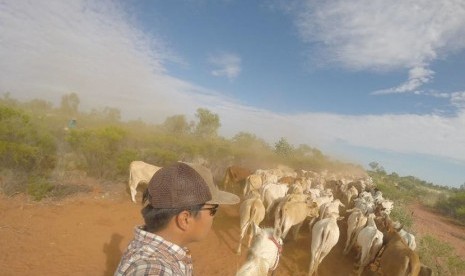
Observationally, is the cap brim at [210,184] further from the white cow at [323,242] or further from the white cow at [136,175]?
the white cow at [136,175]

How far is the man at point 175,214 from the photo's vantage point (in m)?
1.87

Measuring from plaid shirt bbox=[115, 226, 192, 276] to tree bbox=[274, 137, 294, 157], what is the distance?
33230 mm

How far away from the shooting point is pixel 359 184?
59.8ft

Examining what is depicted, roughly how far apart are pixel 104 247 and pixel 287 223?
492 cm

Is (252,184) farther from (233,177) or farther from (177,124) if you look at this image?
(177,124)

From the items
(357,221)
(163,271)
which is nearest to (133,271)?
(163,271)

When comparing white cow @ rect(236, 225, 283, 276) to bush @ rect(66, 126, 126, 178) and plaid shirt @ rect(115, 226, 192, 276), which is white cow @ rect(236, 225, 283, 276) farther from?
bush @ rect(66, 126, 126, 178)

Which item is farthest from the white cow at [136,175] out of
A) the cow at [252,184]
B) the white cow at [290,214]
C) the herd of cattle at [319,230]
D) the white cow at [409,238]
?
the white cow at [409,238]

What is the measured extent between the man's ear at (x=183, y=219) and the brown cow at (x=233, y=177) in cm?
1464

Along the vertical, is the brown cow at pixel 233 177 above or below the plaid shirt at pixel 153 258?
below

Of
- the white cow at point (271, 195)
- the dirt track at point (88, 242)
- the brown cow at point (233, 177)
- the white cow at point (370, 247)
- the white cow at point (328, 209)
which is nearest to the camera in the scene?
the dirt track at point (88, 242)

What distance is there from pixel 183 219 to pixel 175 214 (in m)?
0.05

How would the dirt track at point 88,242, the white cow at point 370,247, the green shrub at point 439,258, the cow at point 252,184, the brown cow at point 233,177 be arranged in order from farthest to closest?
1. the brown cow at point 233,177
2. the cow at point 252,184
3. the green shrub at point 439,258
4. the white cow at point 370,247
5. the dirt track at point 88,242

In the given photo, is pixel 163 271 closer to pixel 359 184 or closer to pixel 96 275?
pixel 96 275
